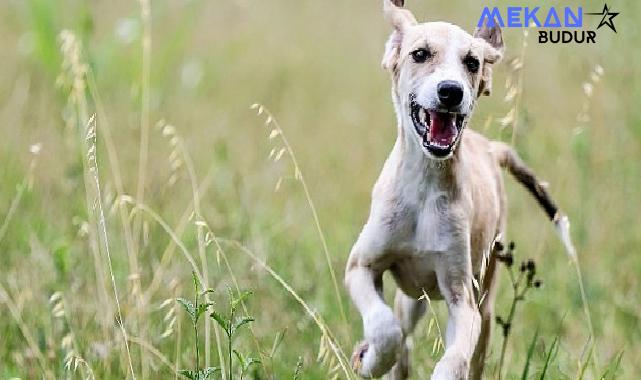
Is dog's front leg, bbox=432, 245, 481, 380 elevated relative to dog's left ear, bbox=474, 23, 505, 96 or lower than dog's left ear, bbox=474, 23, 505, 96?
lower

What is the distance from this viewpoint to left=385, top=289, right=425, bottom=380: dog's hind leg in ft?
17.7

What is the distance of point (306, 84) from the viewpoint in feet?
35.7

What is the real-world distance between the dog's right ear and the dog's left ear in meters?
0.25

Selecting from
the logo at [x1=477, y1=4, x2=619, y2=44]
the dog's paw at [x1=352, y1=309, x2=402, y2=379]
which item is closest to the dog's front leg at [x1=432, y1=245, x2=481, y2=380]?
the dog's paw at [x1=352, y1=309, x2=402, y2=379]

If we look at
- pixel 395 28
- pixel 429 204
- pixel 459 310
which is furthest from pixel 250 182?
pixel 459 310

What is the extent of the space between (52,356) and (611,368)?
6.27 ft

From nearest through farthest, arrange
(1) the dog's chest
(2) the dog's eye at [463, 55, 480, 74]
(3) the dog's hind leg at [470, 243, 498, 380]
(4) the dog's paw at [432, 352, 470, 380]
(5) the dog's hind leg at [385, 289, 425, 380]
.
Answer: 1. (4) the dog's paw at [432, 352, 470, 380]
2. (2) the dog's eye at [463, 55, 480, 74]
3. (1) the dog's chest
4. (3) the dog's hind leg at [470, 243, 498, 380]
5. (5) the dog's hind leg at [385, 289, 425, 380]

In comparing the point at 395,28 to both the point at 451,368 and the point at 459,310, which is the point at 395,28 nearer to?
the point at 459,310

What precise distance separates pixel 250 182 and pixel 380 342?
4.16 metres

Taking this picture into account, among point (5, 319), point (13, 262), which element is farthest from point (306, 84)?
point (5, 319)

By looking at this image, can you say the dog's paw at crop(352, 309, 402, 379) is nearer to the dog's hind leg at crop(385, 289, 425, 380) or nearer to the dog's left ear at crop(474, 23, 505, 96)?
the dog's left ear at crop(474, 23, 505, 96)

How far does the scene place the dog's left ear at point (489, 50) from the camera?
4680 mm

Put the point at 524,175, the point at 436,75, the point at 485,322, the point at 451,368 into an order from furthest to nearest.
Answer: the point at 524,175
the point at 485,322
the point at 436,75
the point at 451,368

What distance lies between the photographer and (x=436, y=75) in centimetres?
438
